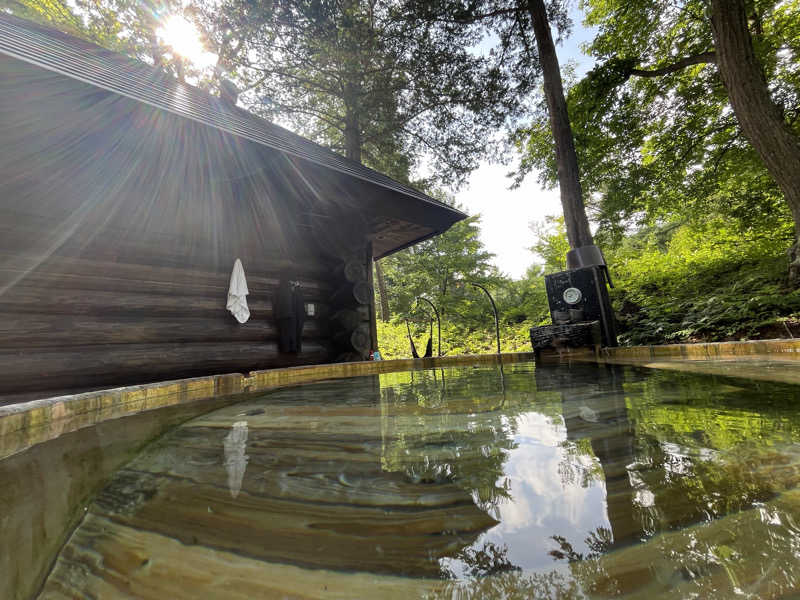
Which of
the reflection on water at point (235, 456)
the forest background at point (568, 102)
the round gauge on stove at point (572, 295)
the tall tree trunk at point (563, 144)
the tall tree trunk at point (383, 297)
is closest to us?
the reflection on water at point (235, 456)

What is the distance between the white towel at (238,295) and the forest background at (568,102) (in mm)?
4938

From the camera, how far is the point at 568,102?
21.5 ft

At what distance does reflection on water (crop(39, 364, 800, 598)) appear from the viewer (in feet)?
1.20

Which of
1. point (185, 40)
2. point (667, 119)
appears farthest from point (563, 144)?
point (185, 40)

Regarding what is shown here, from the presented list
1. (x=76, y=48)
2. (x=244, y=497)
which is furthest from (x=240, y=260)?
(x=244, y=497)

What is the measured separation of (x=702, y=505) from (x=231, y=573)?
2.17 feet

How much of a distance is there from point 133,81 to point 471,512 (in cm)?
489

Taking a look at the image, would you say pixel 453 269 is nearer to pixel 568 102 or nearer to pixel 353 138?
pixel 353 138

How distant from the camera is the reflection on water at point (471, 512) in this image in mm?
367

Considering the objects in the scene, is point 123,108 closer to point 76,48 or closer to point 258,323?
point 76,48

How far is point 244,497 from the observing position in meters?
0.62

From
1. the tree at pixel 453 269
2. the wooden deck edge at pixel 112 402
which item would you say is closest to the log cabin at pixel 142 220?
the wooden deck edge at pixel 112 402

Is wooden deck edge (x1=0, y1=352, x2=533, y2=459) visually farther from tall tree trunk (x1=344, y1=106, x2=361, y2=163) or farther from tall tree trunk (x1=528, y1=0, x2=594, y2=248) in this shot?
tall tree trunk (x1=344, y1=106, x2=361, y2=163)

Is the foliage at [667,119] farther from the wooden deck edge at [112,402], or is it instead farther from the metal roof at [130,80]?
the wooden deck edge at [112,402]
